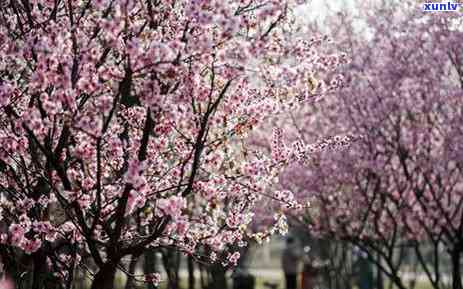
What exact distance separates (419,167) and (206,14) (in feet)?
32.9

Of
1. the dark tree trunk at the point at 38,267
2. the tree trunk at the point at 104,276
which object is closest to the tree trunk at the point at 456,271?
the dark tree trunk at the point at 38,267

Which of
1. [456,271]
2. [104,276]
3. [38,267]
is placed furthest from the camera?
[456,271]

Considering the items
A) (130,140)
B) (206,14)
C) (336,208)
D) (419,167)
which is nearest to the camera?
(206,14)

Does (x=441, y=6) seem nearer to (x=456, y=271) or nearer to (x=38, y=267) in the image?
(x=456, y=271)

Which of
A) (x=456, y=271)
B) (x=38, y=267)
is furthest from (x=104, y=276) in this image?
(x=456, y=271)

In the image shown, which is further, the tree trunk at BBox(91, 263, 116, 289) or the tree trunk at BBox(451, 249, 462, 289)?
Result: the tree trunk at BBox(451, 249, 462, 289)

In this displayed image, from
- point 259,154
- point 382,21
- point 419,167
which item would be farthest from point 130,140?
point 382,21

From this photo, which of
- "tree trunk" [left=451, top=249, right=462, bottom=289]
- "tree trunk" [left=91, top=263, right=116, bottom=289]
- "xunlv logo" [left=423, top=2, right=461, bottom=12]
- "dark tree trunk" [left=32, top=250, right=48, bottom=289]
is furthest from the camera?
"tree trunk" [left=451, top=249, right=462, bottom=289]

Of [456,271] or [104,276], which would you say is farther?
[456,271]

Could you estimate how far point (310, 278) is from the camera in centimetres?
1703

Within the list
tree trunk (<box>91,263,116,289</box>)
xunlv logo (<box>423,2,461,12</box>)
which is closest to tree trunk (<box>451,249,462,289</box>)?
xunlv logo (<box>423,2,461,12</box>)

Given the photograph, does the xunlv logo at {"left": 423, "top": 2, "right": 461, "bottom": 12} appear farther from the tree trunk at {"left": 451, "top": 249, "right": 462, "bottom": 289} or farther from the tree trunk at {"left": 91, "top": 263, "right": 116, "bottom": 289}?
the tree trunk at {"left": 91, "top": 263, "right": 116, "bottom": 289}

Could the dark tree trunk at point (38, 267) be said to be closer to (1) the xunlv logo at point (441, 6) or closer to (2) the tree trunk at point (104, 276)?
(2) the tree trunk at point (104, 276)

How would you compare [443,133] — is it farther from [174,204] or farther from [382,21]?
[174,204]
